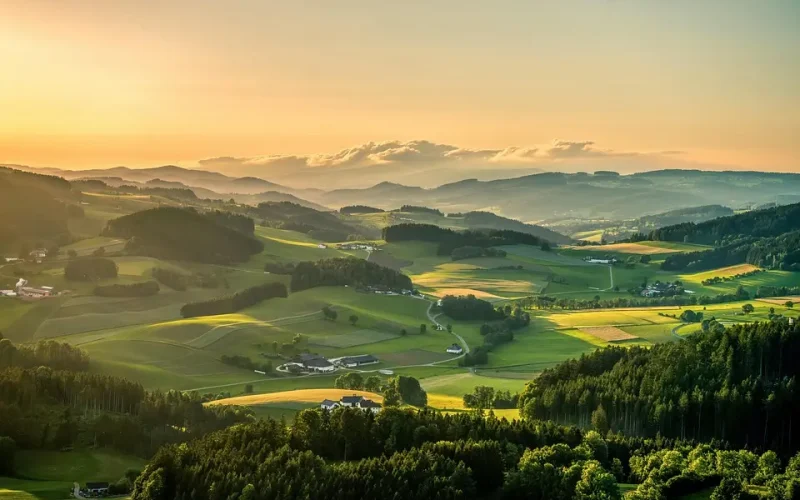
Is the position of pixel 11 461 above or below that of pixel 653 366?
below

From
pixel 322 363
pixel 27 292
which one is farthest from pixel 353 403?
pixel 27 292

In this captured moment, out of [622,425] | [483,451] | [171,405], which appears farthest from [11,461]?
[622,425]

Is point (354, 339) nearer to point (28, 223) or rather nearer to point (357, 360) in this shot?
point (357, 360)

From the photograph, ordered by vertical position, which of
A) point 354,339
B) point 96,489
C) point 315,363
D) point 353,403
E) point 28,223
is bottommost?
point 315,363

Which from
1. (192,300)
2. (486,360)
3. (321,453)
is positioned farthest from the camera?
(192,300)

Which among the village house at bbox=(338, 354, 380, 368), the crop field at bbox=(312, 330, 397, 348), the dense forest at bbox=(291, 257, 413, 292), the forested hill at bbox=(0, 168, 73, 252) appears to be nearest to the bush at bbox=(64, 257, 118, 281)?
the forested hill at bbox=(0, 168, 73, 252)

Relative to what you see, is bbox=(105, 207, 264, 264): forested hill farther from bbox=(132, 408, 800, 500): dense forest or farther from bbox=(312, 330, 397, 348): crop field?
bbox=(132, 408, 800, 500): dense forest

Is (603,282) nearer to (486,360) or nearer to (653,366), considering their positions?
(486,360)
